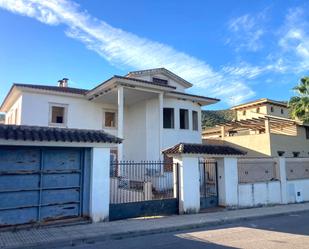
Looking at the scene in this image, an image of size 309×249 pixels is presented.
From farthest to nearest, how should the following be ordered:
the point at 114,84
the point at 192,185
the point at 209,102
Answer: the point at 209,102 < the point at 114,84 < the point at 192,185

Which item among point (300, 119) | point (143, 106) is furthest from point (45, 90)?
point (300, 119)

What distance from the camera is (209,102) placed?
23.5m

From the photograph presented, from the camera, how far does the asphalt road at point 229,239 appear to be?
24.4ft

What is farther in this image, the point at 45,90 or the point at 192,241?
the point at 45,90

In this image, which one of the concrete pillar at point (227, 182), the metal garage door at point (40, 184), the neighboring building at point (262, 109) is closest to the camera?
the metal garage door at point (40, 184)

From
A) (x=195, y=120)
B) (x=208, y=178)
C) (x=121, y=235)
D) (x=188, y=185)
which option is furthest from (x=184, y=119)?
(x=121, y=235)

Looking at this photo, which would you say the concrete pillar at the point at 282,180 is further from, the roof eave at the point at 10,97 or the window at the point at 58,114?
the roof eave at the point at 10,97

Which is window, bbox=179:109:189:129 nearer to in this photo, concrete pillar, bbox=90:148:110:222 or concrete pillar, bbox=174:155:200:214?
concrete pillar, bbox=174:155:200:214

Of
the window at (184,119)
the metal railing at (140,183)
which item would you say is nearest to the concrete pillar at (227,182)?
the metal railing at (140,183)

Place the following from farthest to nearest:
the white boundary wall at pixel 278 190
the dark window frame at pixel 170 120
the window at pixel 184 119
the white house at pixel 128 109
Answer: the window at pixel 184 119, the dark window frame at pixel 170 120, the white house at pixel 128 109, the white boundary wall at pixel 278 190

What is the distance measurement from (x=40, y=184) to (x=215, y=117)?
5298 centimetres

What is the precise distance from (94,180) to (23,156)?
232cm

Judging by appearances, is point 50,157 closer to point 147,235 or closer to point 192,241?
point 147,235

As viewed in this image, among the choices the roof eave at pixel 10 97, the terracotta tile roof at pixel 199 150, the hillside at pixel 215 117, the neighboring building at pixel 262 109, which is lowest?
the terracotta tile roof at pixel 199 150
